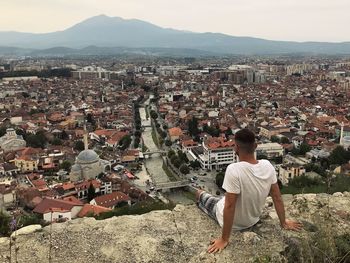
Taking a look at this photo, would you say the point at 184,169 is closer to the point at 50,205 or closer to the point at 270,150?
the point at 270,150

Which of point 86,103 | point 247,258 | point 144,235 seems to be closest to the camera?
point 247,258

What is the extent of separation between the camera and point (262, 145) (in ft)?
64.4

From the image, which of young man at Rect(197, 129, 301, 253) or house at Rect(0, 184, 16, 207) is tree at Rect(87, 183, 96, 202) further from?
young man at Rect(197, 129, 301, 253)

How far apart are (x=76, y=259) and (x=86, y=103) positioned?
3260cm

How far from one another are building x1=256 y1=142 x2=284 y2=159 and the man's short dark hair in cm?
1695

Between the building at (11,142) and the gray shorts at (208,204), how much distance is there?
19076 millimetres

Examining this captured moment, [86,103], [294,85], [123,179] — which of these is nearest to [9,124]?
[86,103]

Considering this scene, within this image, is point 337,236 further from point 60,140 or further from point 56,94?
point 56,94

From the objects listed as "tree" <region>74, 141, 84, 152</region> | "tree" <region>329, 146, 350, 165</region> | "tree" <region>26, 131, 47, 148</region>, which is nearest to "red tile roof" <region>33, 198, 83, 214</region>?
"tree" <region>74, 141, 84, 152</region>

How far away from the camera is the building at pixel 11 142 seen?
67.0ft

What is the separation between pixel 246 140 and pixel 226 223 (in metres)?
0.42

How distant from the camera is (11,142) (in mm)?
20750

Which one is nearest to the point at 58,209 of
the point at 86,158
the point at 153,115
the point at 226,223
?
the point at 86,158

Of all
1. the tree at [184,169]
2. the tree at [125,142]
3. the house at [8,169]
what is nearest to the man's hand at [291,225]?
the tree at [184,169]
